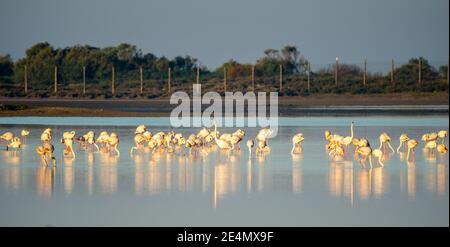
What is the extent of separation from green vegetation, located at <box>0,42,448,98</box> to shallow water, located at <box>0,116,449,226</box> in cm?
4063

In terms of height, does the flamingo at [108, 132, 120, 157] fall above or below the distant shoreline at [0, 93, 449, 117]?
below

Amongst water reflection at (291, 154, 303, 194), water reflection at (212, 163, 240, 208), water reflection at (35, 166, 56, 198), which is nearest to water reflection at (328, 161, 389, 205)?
water reflection at (291, 154, 303, 194)

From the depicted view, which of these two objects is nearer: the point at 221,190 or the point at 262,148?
the point at 221,190

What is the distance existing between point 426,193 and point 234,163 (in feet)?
15.1

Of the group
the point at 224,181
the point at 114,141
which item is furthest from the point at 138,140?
the point at 224,181

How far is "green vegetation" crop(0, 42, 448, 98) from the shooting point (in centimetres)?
6028

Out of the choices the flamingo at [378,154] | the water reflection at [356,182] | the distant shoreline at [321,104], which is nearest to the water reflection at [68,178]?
the water reflection at [356,182]

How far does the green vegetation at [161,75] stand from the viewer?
60281 millimetres

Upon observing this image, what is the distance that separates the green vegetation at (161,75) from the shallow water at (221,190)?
40.6 metres

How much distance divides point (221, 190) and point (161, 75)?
6012 cm

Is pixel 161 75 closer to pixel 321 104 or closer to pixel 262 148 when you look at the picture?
pixel 321 104

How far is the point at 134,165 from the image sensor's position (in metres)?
16.7

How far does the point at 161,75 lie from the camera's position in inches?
2891

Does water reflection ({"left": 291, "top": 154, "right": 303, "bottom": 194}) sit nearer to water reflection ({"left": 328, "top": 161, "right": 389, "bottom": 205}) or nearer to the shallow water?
the shallow water
